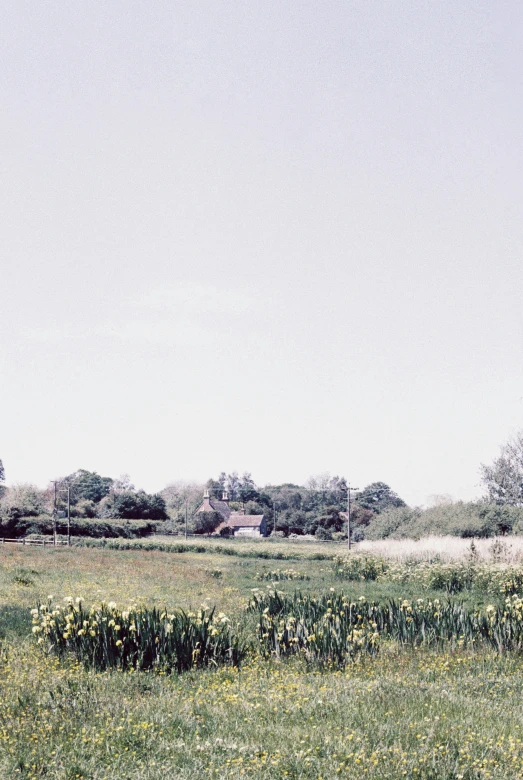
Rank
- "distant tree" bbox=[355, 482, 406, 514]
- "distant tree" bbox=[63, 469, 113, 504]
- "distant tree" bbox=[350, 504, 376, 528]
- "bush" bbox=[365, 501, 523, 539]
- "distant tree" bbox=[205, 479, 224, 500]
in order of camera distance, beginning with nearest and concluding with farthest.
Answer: "bush" bbox=[365, 501, 523, 539] < "distant tree" bbox=[350, 504, 376, 528] < "distant tree" bbox=[63, 469, 113, 504] < "distant tree" bbox=[355, 482, 406, 514] < "distant tree" bbox=[205, 479, 224, 500]

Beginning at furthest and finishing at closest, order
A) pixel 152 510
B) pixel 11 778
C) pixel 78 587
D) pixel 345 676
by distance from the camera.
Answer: pixel 152 510, pixel 78 587, pixel 345 676, pixel 11 778

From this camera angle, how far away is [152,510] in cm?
9256

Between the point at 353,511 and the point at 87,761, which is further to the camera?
the point at 353,511

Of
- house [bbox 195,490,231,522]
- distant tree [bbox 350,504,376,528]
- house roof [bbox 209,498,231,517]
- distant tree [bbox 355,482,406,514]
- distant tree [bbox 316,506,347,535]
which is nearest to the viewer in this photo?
distant tree [bbox 316,506,347,535]

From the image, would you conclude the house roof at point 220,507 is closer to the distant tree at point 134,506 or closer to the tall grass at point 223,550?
the distant tree at point 134,506

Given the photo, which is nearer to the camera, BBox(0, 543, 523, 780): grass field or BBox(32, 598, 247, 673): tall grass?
BBox(0, 543, 523, 780): grass field

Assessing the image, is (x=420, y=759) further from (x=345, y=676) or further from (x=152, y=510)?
(x=152, y=510)

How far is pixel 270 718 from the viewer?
7.07 metres

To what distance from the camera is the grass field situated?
5809 mm

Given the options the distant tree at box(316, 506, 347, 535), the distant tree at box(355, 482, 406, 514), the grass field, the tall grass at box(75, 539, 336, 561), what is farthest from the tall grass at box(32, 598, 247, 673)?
the distant tree at box(355, 482, 406, 514)

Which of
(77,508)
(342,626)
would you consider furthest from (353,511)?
(342,626)

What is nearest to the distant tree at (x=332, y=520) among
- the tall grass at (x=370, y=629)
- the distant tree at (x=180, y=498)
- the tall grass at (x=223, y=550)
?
the distant tree at (x=180, y=498)

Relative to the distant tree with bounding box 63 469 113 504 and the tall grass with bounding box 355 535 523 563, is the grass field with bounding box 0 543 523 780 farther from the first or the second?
the distant tree with bounding box 63 469 113 504

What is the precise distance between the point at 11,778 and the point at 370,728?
327 centimetres
